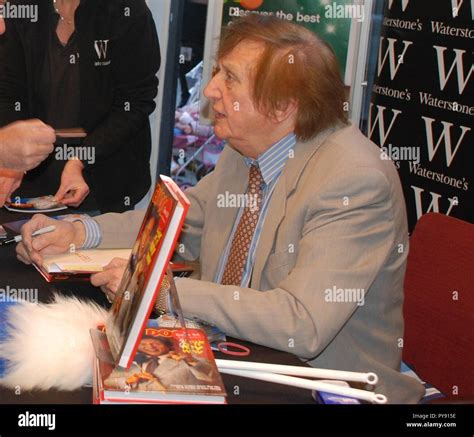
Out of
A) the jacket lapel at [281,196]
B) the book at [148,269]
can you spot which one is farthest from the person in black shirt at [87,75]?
the book at [148,269]

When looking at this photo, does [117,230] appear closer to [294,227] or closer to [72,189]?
[72,189]

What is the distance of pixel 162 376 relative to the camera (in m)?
1.55

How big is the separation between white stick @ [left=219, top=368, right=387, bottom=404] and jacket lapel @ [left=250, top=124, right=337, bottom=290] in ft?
1.94

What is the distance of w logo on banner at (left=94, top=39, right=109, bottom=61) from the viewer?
150 inches

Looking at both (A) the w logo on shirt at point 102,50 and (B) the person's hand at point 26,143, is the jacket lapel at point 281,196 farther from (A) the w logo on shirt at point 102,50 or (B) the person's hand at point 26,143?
(A) the w logo on shirt at point 102,50

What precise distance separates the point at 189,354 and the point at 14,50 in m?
2.52

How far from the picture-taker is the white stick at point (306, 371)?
1597 millimetres

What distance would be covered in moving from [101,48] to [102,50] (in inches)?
0.5

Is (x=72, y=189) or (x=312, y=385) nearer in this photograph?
(x=312, y=385)

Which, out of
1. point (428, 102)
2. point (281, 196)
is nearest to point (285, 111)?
point (281, 196)

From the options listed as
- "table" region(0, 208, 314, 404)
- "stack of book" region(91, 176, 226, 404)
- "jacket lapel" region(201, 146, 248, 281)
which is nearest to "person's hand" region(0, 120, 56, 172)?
"table" region(0, 208, 314, 404)

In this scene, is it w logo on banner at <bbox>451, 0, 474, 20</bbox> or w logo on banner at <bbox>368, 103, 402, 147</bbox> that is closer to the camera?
w logo on banner at <bbox>451, 0, 474, 20</bbox>

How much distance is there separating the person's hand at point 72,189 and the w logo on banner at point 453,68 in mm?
2073

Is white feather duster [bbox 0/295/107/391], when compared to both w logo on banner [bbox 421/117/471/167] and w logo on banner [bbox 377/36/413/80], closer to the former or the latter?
w logo on banner [bbox 421/117/471/167]
